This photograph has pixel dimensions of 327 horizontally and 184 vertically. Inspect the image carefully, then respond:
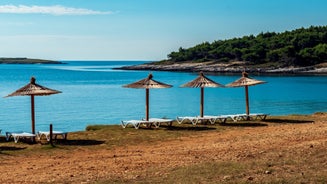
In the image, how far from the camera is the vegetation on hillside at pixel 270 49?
134 meters

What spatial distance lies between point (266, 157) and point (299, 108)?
1218 inches

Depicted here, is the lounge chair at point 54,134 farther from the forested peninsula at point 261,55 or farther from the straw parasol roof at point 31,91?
the forested peninsula at point 261,55

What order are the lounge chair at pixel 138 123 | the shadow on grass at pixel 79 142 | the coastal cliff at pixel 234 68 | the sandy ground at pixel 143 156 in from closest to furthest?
the sandy ground at pixel 143 156, the shadow on grass at pixel 79 142, the lounge chair at pixel 138 123, the coastal cliff at pixel 234 68

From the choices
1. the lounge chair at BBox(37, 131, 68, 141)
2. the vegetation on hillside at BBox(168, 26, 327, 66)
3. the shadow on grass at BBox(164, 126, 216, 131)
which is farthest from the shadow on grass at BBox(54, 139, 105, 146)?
the vegetation on hillside at BBox(168, 26, 327, 66)

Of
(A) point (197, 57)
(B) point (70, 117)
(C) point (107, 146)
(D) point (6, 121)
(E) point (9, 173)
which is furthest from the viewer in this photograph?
(A) point (197, 57)

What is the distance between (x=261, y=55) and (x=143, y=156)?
136312 millimetres

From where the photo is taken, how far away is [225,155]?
48.7 ft

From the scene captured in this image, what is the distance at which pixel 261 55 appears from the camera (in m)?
148

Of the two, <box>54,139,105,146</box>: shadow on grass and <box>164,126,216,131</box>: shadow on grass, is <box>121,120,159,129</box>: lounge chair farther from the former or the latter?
<box>54,139,105,146</box>: shadow on grass

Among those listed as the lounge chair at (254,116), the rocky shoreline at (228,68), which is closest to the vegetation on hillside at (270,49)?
the rocky shoreline at (228,68)

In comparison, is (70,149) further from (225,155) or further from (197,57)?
(197,57)

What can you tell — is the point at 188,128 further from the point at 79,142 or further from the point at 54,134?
the point at 54,134

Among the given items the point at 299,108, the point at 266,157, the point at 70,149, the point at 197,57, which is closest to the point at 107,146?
the point at 70,149

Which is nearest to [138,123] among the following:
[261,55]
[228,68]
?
[228,68]
